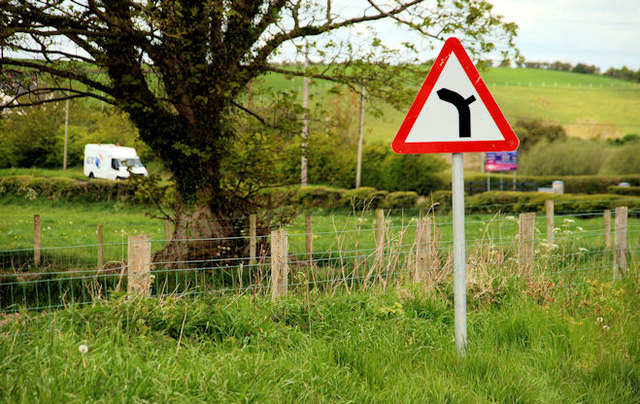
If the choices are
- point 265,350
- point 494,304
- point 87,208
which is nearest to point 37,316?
point 265,350

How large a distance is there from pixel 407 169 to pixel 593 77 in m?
Result: 92.6

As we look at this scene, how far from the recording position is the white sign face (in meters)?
4.64

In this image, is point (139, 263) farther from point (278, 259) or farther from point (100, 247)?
point (100, 247)

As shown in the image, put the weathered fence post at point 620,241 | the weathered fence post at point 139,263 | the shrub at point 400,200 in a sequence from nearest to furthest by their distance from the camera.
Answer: the weathered fence post at point 139,263, the weathered fence post at point 620,241, the shrub at point 400,200

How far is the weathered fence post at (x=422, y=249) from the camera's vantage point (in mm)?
7004

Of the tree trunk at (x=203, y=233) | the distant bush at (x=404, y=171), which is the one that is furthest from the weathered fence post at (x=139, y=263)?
the distant bush at (x=404, y=171)

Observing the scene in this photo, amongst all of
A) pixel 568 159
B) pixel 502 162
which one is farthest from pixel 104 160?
pixel 568 159

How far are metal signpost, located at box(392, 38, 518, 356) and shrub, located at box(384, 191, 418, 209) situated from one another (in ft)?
85.1

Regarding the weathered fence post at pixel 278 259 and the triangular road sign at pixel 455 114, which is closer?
the triangular road sign at pixel 455 114

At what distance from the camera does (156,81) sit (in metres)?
11.7

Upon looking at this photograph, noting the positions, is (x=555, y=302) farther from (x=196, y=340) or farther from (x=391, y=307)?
(x=196, y=340)

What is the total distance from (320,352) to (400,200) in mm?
27494

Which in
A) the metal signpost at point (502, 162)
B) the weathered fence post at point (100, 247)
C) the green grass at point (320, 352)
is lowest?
the green grass at point (320, 352)

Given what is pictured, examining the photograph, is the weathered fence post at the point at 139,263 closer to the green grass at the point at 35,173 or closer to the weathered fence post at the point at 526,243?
the weathered fence post at the point at 526,243
